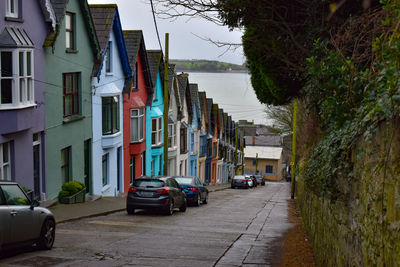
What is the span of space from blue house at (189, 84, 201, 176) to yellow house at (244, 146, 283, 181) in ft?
133

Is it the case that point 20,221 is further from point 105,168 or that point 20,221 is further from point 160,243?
point 105,168

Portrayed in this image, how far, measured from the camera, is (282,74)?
16.8 metres

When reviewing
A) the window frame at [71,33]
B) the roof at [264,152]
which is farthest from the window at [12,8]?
the roof at [264,152]

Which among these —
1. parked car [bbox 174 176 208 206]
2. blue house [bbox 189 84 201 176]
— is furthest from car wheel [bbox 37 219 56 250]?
blue house [bbox 189 84 201 176]

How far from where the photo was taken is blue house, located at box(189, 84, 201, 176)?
53934 mm

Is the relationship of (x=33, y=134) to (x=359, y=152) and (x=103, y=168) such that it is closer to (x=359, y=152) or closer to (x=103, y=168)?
(x=103, y=168)

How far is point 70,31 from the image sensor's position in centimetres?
2477

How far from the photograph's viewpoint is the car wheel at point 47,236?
11481 millimetres

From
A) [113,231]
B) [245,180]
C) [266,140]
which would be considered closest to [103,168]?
[113,231]

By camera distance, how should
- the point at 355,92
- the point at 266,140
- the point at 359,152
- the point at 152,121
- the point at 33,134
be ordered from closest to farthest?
the point at 359,152, the point at 355,92, the point at 33,134, the point at 152,121, the point at 266,140

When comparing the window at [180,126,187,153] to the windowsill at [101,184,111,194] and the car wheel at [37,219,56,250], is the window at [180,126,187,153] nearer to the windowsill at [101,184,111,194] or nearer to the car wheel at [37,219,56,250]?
the windowsill at [101,184,111,194]

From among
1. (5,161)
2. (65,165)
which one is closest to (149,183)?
(5,161)

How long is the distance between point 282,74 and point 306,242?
17.3 feet

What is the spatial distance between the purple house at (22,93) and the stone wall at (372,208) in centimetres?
1313
